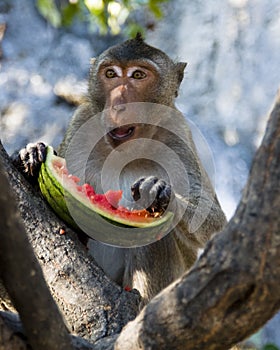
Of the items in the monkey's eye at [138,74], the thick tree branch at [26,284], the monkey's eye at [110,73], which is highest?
the monkey's eye at [110,73]

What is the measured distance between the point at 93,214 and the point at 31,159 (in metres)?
0.45

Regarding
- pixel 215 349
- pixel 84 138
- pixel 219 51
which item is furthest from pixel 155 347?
pixel 219 51

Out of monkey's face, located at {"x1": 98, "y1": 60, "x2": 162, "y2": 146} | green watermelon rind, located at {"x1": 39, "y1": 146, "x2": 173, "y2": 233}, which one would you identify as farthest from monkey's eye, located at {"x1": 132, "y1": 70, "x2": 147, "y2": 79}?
green watermelon rind, located at {"x1": 39, "y1": 146, "x2": 173, "y2": 233}

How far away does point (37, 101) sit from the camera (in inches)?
349

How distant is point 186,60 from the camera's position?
861cm

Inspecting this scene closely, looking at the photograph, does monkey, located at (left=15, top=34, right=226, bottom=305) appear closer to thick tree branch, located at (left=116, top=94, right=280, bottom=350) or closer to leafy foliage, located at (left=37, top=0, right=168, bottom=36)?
thick tree branch, located at (left=116, top=94, right=280, bottom=350)

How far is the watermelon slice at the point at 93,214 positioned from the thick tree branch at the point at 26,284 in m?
1.30

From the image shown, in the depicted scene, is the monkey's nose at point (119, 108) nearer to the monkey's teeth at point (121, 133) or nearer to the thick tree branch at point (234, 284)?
the monkey's teeth at point (121, 133)

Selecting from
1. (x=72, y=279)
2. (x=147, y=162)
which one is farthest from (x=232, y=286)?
(x=147, y=162)

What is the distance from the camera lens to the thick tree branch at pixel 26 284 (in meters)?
1.84

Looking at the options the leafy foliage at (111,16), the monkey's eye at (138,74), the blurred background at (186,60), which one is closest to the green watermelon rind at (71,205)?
the monkey's eye at (138,74)

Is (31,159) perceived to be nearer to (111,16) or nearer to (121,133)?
(121,133)

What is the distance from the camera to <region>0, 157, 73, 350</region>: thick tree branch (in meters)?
1.84

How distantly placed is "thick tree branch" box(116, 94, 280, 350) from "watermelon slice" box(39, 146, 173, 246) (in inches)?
52.8
